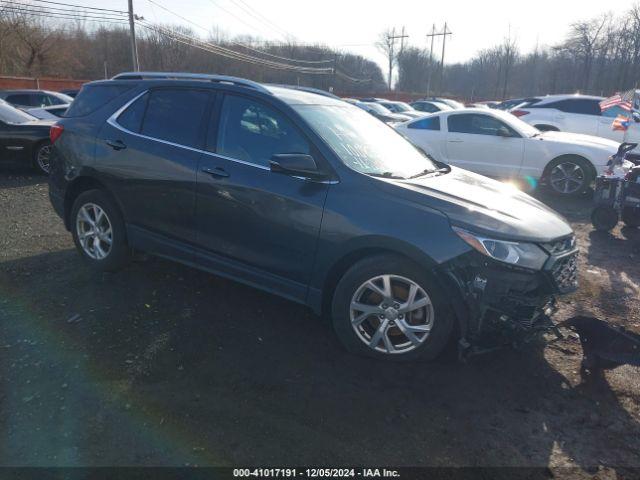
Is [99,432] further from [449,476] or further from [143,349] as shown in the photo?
[449,476]

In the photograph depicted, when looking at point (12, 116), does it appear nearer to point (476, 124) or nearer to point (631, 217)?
point (476, 124)

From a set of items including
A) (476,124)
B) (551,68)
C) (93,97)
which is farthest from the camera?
(551,68)

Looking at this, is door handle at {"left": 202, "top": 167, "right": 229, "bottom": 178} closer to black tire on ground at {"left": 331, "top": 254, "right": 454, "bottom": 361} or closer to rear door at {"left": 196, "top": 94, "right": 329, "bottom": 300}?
rear door at {"left": 196, "top": 94, "right": 329, "bottom": 300}

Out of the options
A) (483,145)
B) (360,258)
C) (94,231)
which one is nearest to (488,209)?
(360,258)

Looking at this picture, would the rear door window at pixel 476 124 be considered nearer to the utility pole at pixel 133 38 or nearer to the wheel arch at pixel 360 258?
the wheel arch at pixel 360 258

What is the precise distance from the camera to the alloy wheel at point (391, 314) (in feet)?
10.8

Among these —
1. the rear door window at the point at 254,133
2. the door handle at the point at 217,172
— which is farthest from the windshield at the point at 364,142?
the door handle at the point at 217,172

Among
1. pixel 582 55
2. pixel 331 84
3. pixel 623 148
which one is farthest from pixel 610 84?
pixel 623 148

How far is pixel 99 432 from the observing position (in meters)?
2.74

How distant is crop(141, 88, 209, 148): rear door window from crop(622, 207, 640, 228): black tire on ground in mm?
6115

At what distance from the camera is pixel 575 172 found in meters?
9.28

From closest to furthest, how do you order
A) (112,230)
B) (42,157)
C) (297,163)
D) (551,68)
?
(297,163), (112,230), (42,157), (551,68)

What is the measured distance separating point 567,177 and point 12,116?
1072cm

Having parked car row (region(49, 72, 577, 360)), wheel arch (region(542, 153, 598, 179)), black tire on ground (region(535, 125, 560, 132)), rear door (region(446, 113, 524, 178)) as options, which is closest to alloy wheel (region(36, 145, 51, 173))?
parked car row (region(49, 72, 577, 360))
